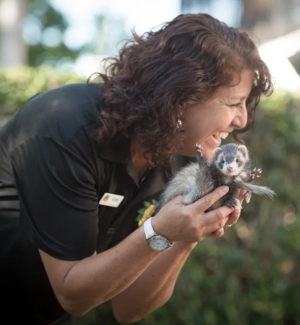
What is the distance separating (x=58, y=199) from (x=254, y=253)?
3.22m

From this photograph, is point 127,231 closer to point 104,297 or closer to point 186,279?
point 104,297

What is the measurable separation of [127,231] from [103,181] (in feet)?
1.26

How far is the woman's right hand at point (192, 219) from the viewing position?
231cm

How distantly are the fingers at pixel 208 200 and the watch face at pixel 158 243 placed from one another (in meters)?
0.19

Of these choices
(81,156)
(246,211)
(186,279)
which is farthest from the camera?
(246,211)

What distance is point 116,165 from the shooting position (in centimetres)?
265

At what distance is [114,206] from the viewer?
2752 mm

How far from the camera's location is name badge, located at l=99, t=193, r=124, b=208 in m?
2.67

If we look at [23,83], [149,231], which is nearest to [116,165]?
[149,231]

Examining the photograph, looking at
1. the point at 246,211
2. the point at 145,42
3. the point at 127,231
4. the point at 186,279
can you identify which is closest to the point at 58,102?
the point at 145,42

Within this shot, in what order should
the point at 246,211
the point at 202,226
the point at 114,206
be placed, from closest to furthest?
the point at 202,226
the point at 114,206
the point at 246,211

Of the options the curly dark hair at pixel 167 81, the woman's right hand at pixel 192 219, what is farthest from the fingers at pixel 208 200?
the curly dark hair at pixel 167 81

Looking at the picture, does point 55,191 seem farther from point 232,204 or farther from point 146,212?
point 232,204

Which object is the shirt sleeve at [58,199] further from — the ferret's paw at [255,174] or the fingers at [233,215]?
the ferret's paw at [255,174]
